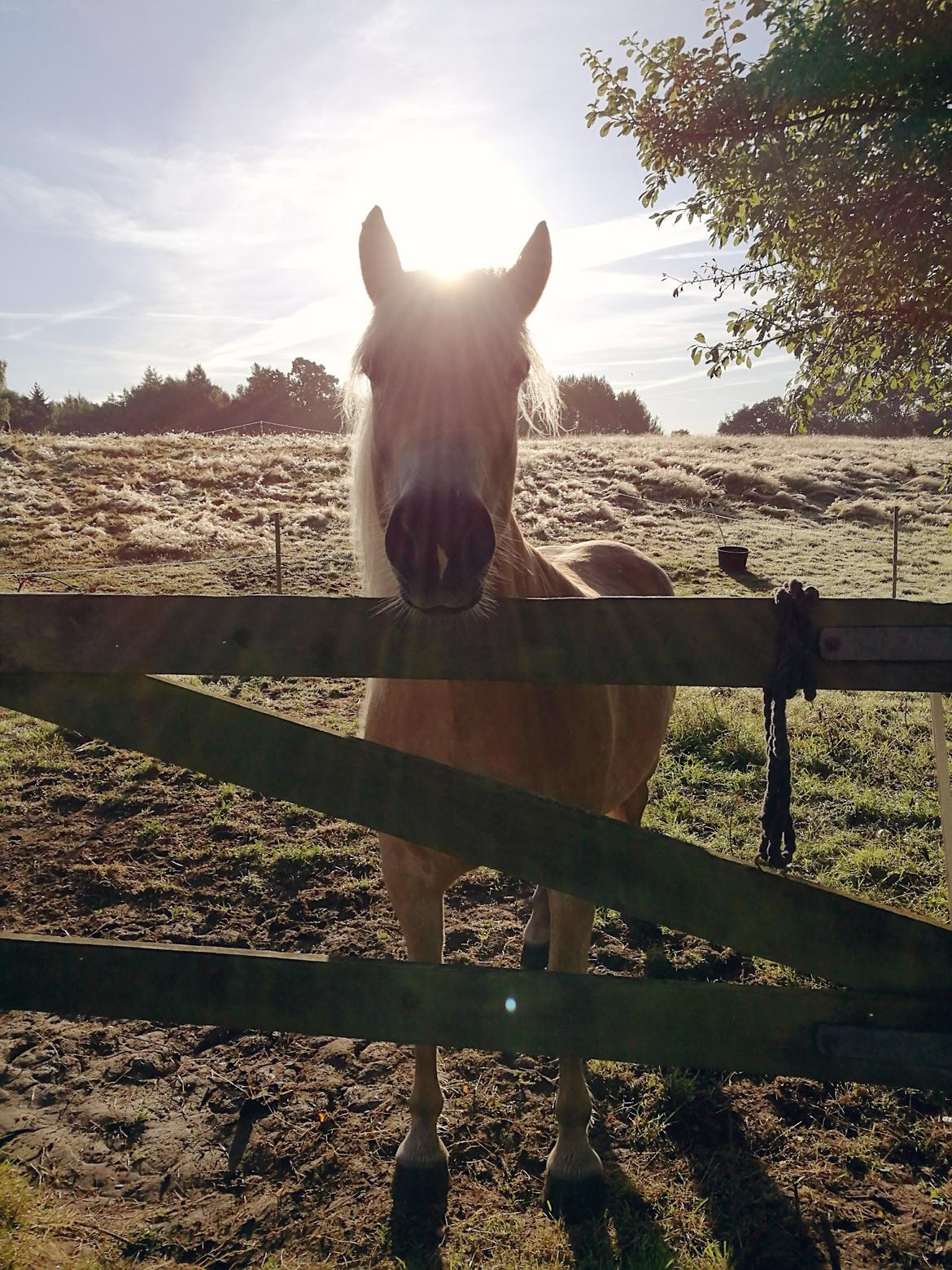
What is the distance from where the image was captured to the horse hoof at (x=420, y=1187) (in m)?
2.63

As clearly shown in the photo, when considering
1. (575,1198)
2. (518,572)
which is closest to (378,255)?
(518,572)

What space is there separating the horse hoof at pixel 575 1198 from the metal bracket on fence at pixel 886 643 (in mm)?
2171

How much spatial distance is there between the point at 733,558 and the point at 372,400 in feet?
41.8

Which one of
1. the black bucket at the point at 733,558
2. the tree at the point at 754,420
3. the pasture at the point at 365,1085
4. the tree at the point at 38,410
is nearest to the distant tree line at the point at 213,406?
the tree at the point at 38,410

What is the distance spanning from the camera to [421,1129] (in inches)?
109

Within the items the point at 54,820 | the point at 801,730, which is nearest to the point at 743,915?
the point at 54,820

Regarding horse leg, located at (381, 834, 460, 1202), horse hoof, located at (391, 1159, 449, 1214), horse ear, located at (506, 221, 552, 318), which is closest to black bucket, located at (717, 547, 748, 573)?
horse ear, located at (506, 221, 552, 318)

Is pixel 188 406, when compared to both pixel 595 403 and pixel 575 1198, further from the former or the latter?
pixel 575 1198

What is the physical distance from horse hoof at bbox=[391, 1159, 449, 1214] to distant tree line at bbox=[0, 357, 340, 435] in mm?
47637

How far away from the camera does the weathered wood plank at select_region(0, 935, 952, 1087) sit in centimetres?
185

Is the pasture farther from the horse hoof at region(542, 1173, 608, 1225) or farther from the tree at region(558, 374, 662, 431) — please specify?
the tree at region(558, 374, 662, 431)

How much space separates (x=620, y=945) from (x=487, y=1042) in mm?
2280

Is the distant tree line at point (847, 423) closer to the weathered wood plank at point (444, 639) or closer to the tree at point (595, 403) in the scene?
the tree at point (595, 403)

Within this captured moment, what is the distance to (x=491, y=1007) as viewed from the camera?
1.95 meters
